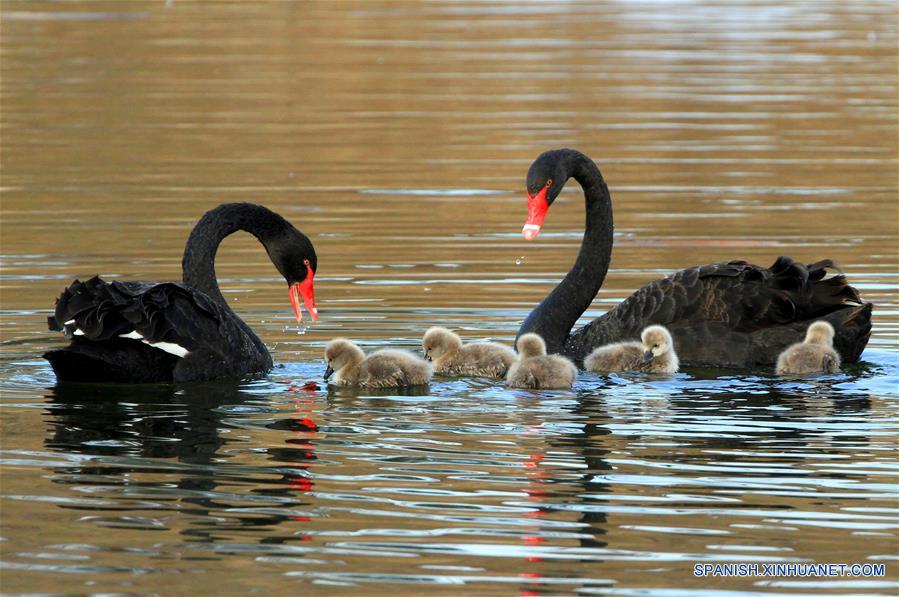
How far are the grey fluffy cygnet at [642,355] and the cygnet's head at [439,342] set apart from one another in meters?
0.82

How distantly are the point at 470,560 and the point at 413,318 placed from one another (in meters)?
4.81

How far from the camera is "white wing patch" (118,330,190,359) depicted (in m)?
7.93

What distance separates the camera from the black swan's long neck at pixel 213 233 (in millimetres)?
9336

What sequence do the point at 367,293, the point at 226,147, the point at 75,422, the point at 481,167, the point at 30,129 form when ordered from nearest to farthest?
1. the point at 75,422
2. the point at 367,293
3. the point at 481,167
4. the point at 226,147
5. the point at 30,129

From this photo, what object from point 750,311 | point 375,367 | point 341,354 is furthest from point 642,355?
point 341,354

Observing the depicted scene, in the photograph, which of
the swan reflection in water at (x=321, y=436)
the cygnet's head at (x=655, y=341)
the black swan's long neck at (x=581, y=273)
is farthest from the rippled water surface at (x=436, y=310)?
the black swan's long neck at (x=581, y=273)

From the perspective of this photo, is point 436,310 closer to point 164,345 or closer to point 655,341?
point 655,341

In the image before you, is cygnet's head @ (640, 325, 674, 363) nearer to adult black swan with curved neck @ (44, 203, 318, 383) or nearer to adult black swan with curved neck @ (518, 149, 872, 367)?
adult black swan with curved neck @ (518, 149, 872, 367)

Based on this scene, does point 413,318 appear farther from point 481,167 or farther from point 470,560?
point 481,167

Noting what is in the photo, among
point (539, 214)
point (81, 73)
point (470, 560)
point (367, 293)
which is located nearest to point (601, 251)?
point (539, 214)

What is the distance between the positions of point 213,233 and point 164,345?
1.40m

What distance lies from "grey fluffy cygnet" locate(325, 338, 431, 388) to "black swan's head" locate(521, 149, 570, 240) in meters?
1.28

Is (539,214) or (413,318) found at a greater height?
(539,214)

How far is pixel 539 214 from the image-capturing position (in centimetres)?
916
